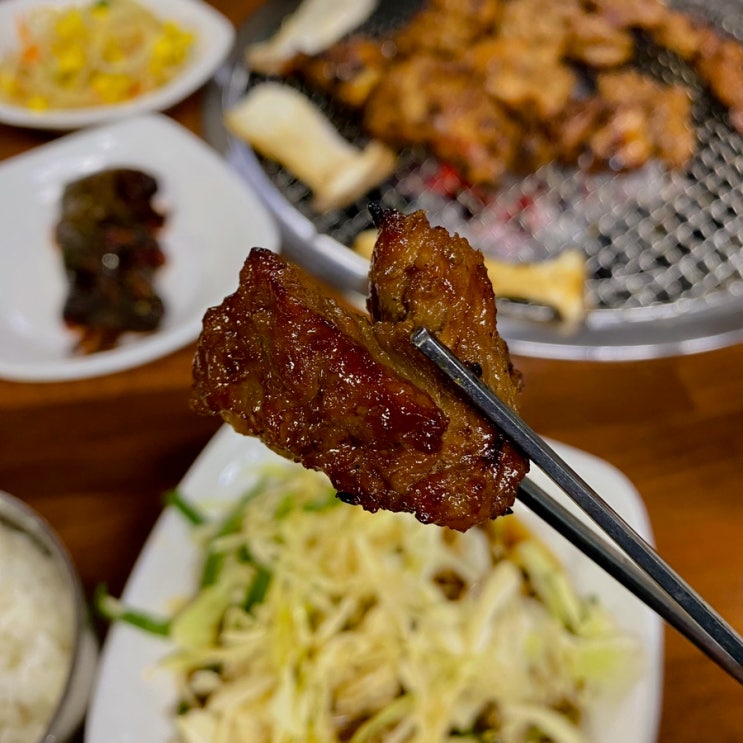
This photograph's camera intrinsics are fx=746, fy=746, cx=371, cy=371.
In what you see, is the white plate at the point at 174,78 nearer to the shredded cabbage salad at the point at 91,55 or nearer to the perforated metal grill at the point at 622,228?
the shredded cabbage salad at the point at 91,55

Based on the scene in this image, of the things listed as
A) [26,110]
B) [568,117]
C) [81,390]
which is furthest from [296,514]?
[26,110]

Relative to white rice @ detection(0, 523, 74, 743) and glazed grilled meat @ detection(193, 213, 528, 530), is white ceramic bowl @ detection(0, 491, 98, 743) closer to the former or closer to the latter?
white rice @ detection(0, 523, 74, 743)

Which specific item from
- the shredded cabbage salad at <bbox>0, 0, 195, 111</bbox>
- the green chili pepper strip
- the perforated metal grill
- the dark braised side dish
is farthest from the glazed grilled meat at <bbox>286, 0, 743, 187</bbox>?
the green chili pepper strip

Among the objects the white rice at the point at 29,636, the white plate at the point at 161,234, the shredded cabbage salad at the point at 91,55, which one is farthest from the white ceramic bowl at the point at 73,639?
the shredded cabbage salad at the point at 91,55

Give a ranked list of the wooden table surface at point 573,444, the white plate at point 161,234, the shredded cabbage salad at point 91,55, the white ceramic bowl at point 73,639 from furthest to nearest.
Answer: the shredded cabbage salad at point 91,55
the white plate at point 161,234
the wooden table surface at point 573,444
the white ceramic bowl at point 73,639

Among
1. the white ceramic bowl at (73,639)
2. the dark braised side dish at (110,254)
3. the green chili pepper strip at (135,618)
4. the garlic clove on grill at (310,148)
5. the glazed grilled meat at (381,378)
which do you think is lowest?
the dark braised side dish at (110,254)

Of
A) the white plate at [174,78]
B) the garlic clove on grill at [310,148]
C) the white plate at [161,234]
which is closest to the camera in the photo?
the white plate at [161,234]
